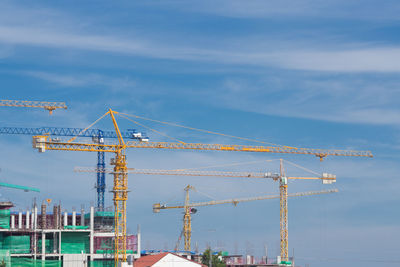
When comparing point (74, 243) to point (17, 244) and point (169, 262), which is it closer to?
point (17, 244)

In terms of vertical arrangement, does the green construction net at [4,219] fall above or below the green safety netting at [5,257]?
above

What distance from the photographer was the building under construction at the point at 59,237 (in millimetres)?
171000

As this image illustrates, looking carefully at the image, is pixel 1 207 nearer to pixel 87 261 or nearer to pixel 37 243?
pixel 37 243

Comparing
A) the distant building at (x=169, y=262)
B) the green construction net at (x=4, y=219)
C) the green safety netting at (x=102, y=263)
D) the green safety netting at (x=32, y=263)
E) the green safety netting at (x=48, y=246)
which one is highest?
the green construction net at (x=4, y=219)

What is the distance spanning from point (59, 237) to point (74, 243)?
15.0ft

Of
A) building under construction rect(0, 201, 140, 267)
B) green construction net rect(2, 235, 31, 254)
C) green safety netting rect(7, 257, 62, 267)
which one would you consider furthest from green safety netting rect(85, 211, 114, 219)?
green safety netting rect(7, 257, 62, 267)

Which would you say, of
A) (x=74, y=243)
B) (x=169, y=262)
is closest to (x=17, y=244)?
(x=74, y=243)

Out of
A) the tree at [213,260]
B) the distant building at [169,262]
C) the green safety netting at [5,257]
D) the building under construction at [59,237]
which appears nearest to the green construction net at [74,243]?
the building under construction at [59,237]

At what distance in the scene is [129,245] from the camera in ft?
606

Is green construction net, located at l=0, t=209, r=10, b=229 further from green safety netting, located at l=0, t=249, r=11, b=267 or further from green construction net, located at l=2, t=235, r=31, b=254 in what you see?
green safety netting, located at l=0, t=249, r=11, b=267

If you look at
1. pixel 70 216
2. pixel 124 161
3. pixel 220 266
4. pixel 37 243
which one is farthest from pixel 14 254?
pixel 220 266

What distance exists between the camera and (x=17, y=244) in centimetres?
17075

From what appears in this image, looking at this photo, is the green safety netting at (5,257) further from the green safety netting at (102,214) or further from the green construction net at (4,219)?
the green safety netting at (102,214)

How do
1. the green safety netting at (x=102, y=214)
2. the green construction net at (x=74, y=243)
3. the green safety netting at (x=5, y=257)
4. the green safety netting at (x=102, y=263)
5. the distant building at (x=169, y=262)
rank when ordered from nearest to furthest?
1. the distant building at (x=169, y=262)
2. the green safety netting at (x=5, y=257)
3. the green safety netting at (x=102, y=263)
4. the green construction net at (x=74, y=243)
5. the green safety netting at (x=102, y=214)
